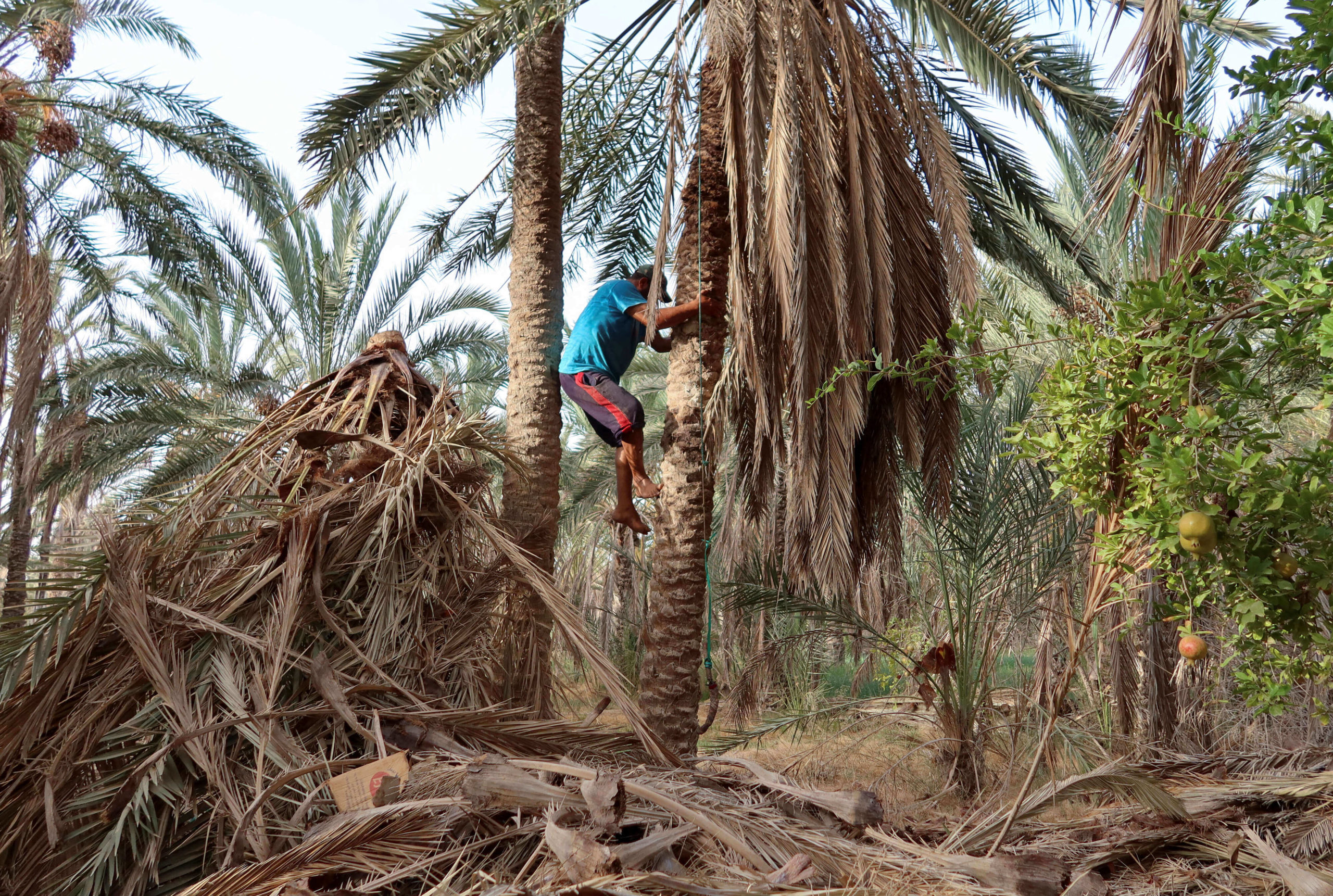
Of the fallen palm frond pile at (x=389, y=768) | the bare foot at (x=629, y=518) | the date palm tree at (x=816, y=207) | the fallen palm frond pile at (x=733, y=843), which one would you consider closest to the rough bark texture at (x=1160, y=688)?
the date palm tree at (x=816, y=207)

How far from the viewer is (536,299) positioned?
5578 mm

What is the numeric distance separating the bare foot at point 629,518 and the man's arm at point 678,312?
988 millimetres

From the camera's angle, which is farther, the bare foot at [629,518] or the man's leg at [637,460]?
the bare foot at [629,518]

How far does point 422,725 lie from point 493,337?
1103 cm

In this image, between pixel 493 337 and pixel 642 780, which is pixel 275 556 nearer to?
pixel 642 780

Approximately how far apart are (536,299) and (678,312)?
126cm

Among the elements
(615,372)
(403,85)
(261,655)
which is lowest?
(261,655)

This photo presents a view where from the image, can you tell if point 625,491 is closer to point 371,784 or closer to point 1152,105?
point 371,784

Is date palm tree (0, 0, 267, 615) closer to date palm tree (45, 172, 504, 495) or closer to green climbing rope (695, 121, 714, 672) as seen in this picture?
date palm tree (45, 172, 504, 495)

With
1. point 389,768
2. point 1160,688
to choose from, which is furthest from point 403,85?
point 1160,688

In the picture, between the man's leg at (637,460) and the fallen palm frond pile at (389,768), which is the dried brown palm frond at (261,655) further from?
the man's leg at (637,460)

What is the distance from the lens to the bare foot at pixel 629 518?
5.10 meters

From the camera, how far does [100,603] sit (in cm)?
282

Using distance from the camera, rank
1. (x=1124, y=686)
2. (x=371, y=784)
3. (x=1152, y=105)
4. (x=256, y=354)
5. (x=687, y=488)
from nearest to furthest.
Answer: (x=371, y=784)
(x=1152, y=105)
(x=687, y=488)
(x=1124, y=686)
(x=256, y=354)
